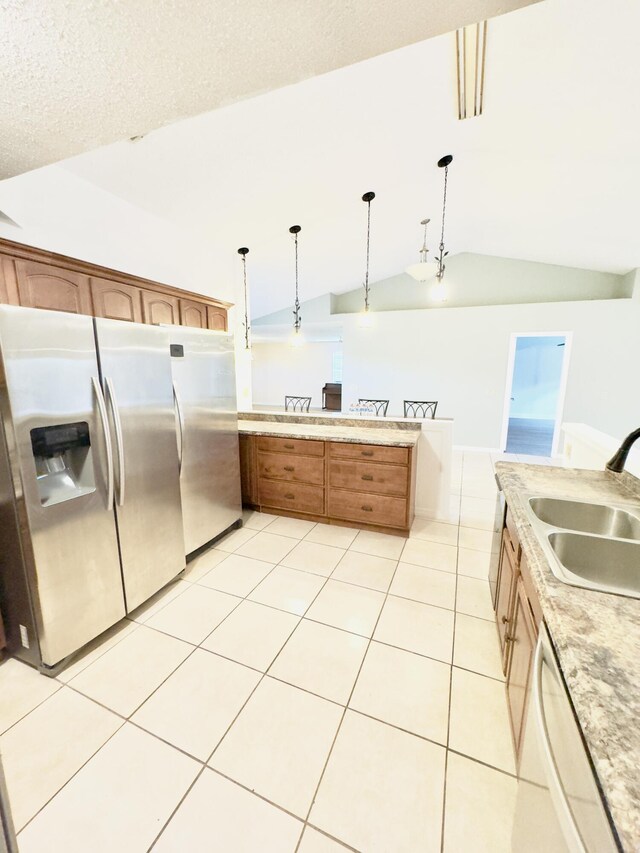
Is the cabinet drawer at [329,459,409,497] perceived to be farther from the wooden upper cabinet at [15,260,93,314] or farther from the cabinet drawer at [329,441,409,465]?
the wooden upper cabinet at [15,260,93,314]

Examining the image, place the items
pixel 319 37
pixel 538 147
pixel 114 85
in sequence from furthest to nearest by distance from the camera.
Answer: pixel 538 147 → pixel 114 85 → pixel 319 37

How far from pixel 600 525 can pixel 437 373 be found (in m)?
5.13

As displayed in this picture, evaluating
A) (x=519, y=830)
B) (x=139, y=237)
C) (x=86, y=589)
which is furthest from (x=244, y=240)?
(x=519, y=830)

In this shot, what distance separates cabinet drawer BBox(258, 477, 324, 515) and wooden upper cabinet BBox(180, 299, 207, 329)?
5.64ft

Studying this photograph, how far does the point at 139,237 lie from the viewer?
315cm

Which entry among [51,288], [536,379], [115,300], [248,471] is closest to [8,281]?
[51,288]

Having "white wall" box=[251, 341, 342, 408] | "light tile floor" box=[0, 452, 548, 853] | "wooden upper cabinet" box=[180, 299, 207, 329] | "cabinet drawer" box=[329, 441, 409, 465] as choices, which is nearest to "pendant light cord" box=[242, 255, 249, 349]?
"wooden upper cabinet" box=[180, 299, 207, 329]

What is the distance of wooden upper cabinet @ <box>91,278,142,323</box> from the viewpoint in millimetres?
2572

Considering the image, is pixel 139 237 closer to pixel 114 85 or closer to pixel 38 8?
pixel 114 85

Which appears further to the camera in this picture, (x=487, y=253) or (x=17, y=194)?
(x=487, y=253)

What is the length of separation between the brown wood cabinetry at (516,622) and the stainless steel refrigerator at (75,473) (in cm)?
192

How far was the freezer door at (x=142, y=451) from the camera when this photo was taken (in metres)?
1.77

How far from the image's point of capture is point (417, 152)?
2846 mm

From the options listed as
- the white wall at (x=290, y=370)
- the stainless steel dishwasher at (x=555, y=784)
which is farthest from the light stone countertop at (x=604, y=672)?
the white wall at (x=290, y=370)
